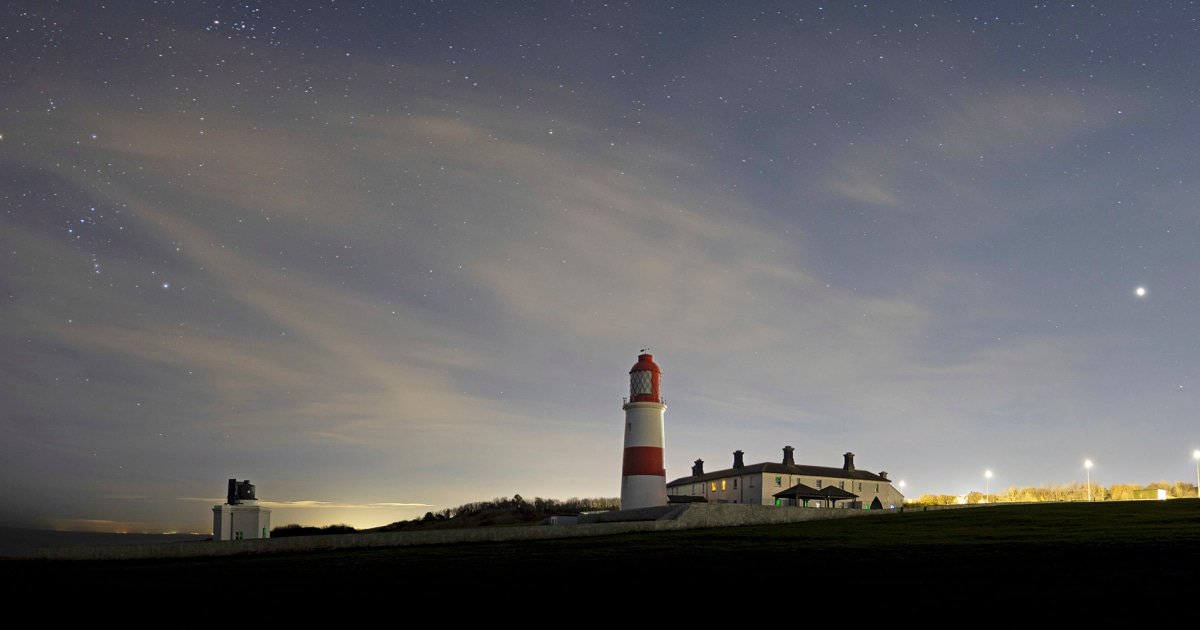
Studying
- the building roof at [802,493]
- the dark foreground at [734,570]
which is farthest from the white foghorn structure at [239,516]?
the building roof at [802,493]

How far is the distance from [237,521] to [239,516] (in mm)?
221

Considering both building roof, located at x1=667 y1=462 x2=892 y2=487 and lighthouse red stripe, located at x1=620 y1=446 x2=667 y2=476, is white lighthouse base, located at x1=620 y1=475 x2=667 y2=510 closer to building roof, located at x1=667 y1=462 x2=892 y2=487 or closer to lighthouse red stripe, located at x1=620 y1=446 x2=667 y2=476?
lighthouse red stripe, located at x1=620 y1=446 x2=667 y2=476

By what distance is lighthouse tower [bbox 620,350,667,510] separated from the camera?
51188mm

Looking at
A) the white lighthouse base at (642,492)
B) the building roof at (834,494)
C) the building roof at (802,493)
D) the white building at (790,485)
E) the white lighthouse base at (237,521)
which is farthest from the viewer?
the white building at (790,485)

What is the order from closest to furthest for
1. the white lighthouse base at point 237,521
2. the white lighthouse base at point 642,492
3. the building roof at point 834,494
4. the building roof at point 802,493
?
the white lighthouse base at point 237,521, the white lighthouse base at point 642,492, the building roof at point 802,493, the building roof at point 834,494

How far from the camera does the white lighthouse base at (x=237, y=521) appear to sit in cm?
3797

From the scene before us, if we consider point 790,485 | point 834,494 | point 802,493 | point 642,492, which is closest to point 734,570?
point 642,492

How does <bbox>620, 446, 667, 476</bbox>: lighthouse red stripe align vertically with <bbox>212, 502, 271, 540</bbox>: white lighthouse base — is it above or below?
above

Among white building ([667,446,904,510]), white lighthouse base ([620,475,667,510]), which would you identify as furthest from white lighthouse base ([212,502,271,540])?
white building ([667,446,904,510])

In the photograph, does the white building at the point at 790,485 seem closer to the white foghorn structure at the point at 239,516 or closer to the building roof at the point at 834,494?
the building roof at the point at 834,494

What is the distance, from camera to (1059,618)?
12.8m

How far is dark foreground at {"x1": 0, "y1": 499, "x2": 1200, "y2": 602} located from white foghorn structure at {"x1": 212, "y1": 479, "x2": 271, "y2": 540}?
8859mm

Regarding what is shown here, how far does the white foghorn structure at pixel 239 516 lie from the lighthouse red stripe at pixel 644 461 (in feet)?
67.6

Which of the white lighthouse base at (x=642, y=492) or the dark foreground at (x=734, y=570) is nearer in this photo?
the dark foreground at (x=734, y=570)
